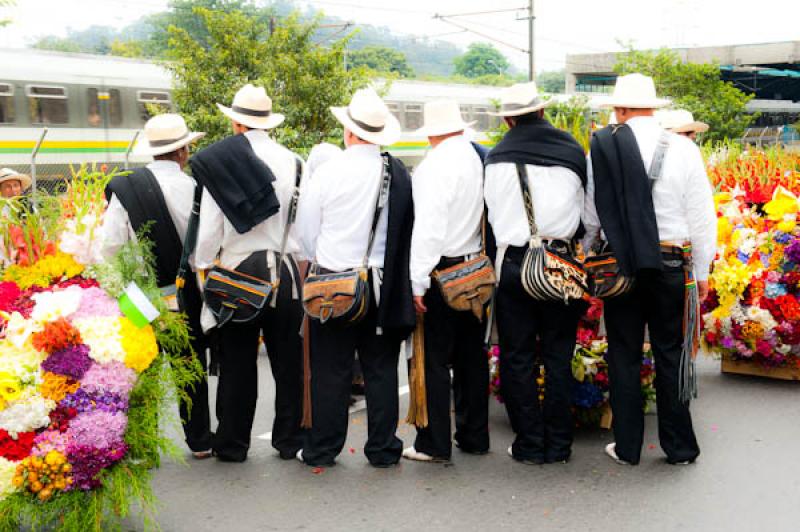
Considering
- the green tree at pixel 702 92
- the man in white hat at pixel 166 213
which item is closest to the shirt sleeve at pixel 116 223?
the man in white hat at pixel 166 213

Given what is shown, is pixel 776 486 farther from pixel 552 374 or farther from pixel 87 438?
pixel 87 438

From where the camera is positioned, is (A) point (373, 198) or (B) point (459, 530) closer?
(B) point (459, 530)

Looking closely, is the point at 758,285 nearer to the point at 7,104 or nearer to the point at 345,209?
the point at 345,209

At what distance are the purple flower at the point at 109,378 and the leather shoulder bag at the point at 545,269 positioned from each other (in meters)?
2.20

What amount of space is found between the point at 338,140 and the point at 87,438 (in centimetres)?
1092

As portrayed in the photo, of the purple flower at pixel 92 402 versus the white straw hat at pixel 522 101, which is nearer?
the purple flower at pixel 92 402

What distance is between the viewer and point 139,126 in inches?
792

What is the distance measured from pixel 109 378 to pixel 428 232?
1.96 m

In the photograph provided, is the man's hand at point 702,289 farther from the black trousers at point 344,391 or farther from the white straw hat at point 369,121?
the white straw hat at point 369,121

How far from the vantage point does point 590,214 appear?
5.18 meters

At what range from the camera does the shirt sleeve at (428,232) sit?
4961 millimetres

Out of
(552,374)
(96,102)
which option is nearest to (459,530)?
(552,374)

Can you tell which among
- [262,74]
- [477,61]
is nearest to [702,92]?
[262,74]

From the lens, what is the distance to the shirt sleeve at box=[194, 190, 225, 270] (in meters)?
4.94
